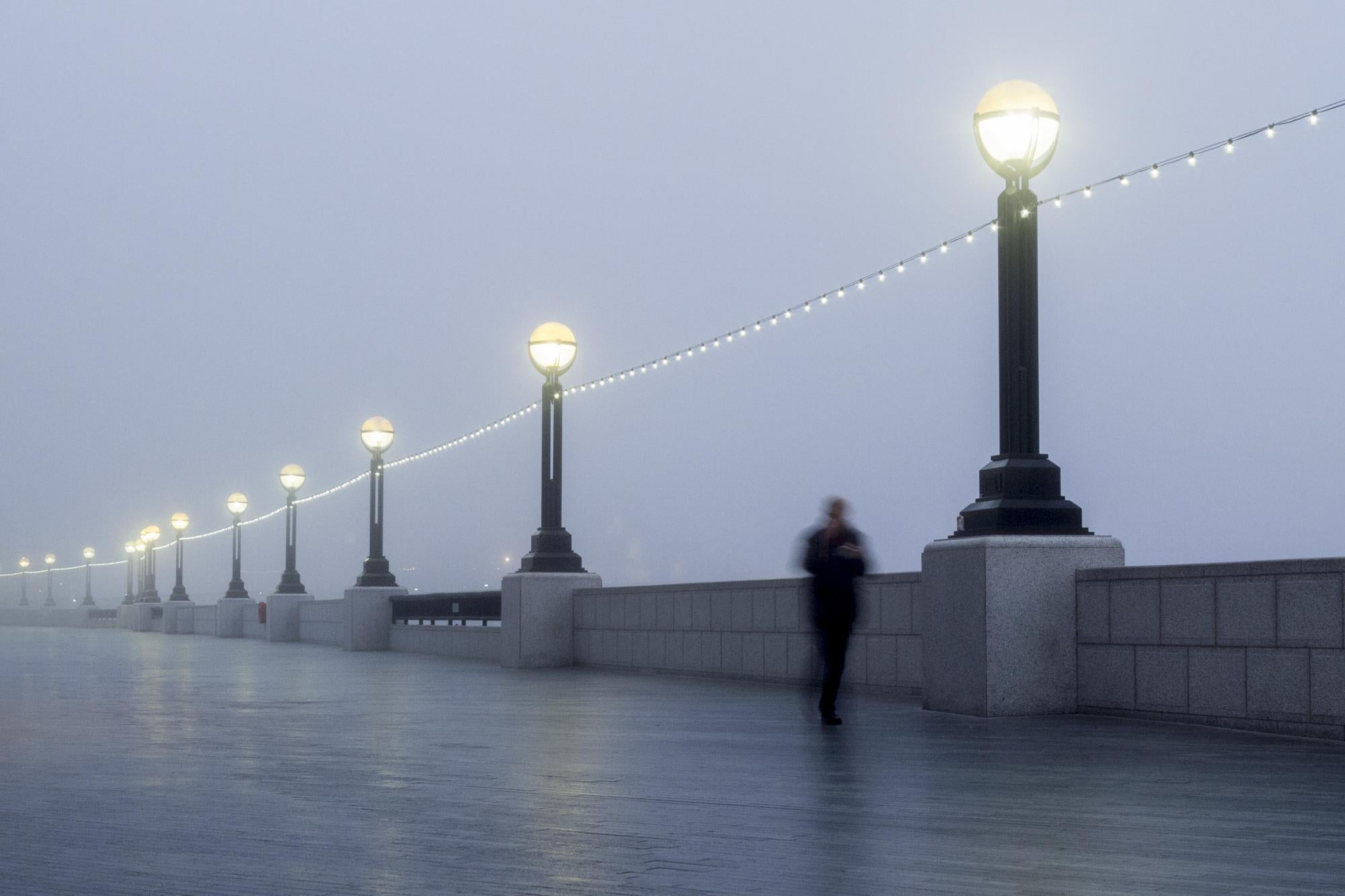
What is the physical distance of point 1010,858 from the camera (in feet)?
17.5

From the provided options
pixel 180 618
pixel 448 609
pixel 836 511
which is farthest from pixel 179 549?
pixel 836 511

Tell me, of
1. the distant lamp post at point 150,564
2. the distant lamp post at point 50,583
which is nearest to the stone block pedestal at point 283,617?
the distant lamp post at point 150,564

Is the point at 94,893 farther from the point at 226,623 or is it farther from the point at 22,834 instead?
the point at 226,623

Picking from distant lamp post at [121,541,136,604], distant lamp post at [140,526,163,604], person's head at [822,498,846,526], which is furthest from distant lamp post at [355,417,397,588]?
distant lamp post at [121,541,136,604]

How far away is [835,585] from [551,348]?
34.0 feet

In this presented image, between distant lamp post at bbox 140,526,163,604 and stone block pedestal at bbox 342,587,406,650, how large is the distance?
31.8 m

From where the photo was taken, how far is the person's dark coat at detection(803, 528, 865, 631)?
11.5 meters

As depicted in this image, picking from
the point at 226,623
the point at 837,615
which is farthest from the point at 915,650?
the point at 226,623

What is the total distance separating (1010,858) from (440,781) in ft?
10.6

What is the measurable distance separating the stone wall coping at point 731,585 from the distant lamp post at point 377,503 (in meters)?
9.84

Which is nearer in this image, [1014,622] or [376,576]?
[1014,622]

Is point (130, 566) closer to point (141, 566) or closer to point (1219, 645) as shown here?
point (141, 566)

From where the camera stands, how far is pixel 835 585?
11445 mm

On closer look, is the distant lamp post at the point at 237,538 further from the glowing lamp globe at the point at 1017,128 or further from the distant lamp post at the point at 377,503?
the glowing lamp globe at the point at 1017,128
